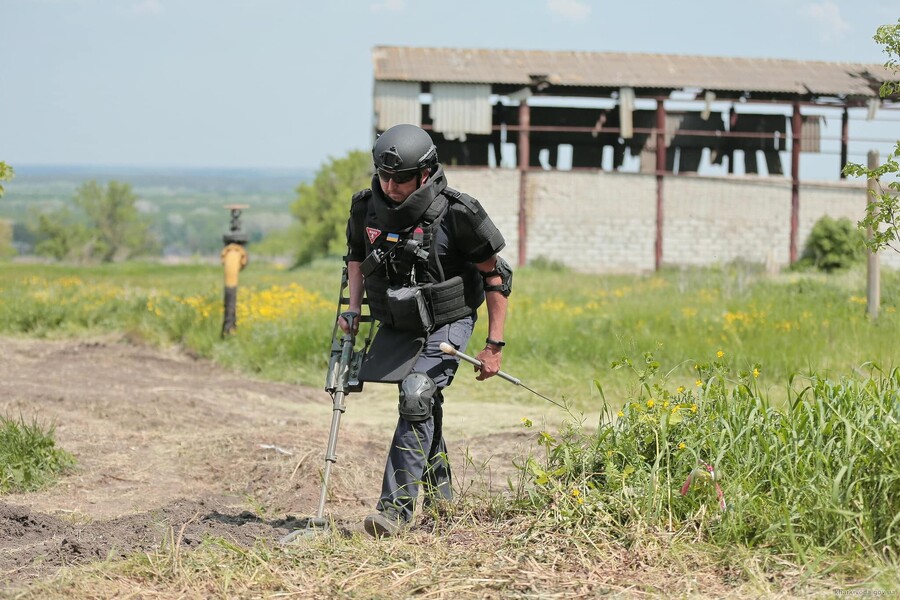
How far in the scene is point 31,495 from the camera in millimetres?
6426

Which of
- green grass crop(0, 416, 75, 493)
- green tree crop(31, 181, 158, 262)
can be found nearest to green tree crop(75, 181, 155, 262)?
green tree crop(31, 181, 158, 262)

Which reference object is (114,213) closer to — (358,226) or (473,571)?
(358,226)

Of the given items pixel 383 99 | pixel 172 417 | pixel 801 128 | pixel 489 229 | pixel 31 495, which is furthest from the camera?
pixel 801 128

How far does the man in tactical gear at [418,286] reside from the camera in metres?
5.23

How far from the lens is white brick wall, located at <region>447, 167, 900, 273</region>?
1175 inches

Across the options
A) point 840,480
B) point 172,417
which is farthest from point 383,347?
point 172,417

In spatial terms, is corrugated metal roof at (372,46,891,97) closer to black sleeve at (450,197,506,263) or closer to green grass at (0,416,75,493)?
green grass at (0,416,75,493)

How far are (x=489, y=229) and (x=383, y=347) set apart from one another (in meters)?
0.77

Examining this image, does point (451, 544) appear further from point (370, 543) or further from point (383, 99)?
point (383, 99)

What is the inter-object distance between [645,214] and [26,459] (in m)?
25.0

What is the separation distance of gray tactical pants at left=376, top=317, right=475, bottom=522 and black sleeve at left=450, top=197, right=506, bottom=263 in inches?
15.1

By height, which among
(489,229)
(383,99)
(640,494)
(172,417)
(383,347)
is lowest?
(172,417)

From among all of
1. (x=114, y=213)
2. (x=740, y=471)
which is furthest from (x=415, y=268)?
(x=114, y=213)

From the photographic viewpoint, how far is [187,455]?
7531 mm
